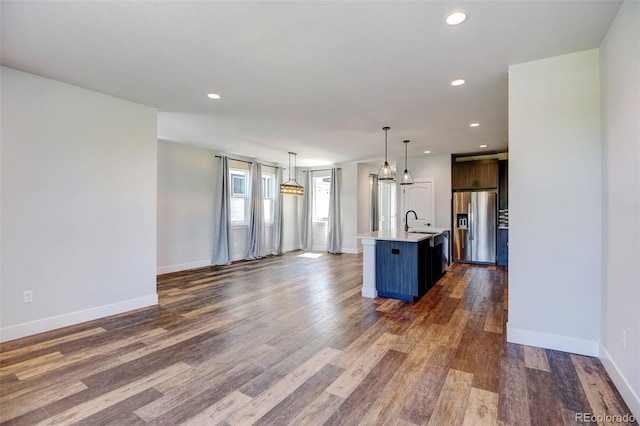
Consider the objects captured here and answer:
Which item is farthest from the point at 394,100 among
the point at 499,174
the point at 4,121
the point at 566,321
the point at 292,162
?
the point at 292,162

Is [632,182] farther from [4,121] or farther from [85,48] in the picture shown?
[4,121]

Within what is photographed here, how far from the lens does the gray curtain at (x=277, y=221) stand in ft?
28.1

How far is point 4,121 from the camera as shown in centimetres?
294

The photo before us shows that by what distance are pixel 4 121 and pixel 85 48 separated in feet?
3.99

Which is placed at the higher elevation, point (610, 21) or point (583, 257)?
point (610, 21)

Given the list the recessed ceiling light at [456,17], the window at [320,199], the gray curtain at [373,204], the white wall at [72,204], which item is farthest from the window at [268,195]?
the recessed ceiling light at [456,17]

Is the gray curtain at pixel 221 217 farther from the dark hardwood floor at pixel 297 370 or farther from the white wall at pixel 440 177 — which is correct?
the white wall at pixel 440 177

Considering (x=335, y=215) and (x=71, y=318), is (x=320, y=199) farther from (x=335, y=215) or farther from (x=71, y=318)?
(x=71, y=318)

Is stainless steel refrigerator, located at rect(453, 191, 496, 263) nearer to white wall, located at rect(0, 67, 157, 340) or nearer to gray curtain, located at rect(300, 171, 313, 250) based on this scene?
gray curtain, located at rect(300, 171, 313, 250)

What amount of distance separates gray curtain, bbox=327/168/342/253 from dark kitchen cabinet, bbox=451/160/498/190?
309 centimetres

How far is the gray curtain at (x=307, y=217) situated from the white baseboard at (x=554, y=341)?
690cm

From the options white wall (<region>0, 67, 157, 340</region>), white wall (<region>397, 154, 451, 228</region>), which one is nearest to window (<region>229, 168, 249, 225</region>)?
white wall (<region>0, 67, 157, 340</region>)

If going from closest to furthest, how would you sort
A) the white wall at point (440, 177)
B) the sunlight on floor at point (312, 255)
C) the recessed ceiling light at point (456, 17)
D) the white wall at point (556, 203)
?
the recessed ceiling light at point (456, 17) < the white wall at point (556, 203) < the white wall at point (440, 177) < the sunlight on floor at point (312, 255)

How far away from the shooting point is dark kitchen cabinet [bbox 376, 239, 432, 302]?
423 cm
